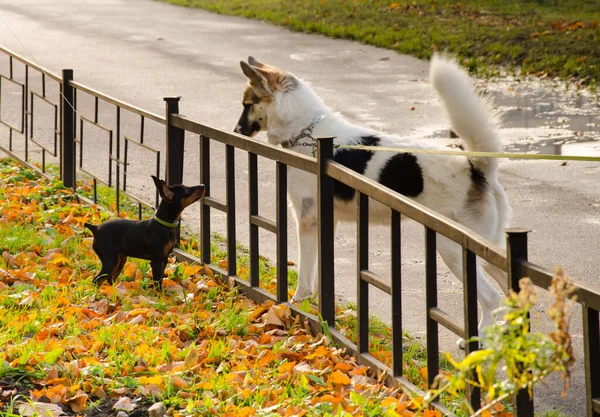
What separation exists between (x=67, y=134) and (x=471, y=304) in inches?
232

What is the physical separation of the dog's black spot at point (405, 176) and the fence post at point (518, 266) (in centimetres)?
218

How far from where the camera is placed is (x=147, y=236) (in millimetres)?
6613

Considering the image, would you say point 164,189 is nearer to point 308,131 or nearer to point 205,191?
point 205,191

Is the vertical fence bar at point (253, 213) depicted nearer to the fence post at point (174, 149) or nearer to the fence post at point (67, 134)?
the fence post at point (174, 149)

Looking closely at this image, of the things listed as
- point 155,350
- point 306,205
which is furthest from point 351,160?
point 155,350

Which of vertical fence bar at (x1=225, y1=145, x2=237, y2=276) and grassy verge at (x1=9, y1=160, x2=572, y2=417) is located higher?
vertical fence bar at (x1=225, y1=145, x2=237, y2=276)

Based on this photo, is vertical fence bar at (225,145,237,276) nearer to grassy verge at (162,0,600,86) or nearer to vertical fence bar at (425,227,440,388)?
vertical fence bar at (425,227,440,388)

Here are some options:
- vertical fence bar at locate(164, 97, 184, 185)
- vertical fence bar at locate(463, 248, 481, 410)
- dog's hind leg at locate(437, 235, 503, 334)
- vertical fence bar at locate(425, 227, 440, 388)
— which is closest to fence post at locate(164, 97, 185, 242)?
vertical fence bar at locate(164, 97, 184, 185)

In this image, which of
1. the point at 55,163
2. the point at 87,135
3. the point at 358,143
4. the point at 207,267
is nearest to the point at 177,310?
the point at 207,267

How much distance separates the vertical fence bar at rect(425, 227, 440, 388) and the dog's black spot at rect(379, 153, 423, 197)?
4.71 ft

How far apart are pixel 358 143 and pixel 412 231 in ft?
7.82

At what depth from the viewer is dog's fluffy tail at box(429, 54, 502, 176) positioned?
229 inches

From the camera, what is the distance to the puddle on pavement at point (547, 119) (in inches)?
442

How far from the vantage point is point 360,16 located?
19188mm
